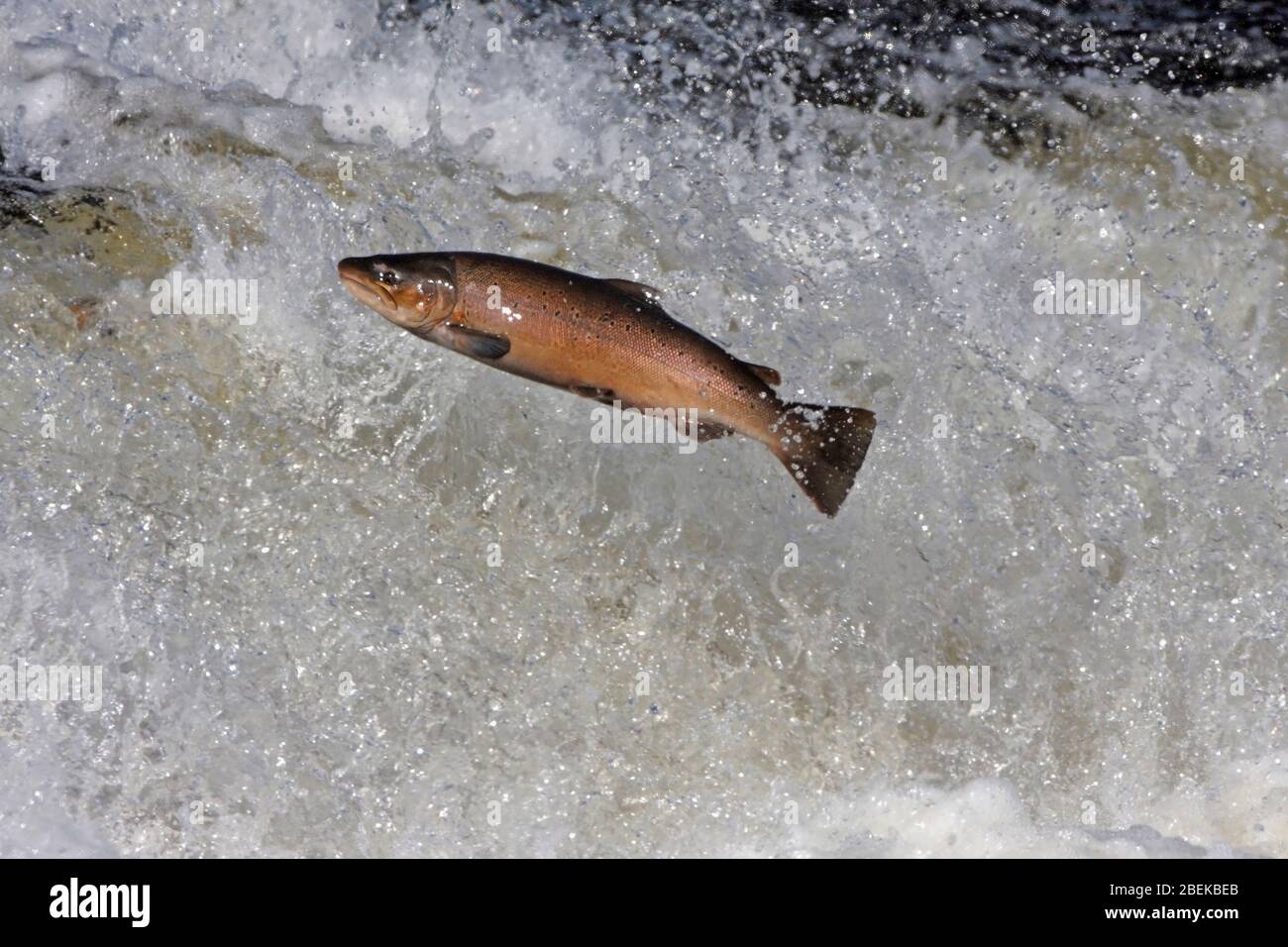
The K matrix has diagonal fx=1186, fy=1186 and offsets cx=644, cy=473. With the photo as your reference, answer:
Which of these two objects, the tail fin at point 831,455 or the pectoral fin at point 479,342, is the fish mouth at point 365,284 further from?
the tail fin at point 831,455

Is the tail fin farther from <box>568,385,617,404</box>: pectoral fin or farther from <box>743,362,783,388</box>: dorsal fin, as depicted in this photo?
<box>568,385,617,404</box>: pectoral fin

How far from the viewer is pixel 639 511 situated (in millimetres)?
4062

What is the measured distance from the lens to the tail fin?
361 centimetres

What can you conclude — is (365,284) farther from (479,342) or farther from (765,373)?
(765,373)

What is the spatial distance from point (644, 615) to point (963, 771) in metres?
1.19

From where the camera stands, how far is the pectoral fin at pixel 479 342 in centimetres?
342

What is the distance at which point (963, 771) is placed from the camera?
3959 millimetres

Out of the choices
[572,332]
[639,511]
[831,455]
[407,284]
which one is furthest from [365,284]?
[831,455]

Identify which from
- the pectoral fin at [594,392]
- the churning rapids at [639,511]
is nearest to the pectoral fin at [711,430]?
the pectoral fin at [594,392]

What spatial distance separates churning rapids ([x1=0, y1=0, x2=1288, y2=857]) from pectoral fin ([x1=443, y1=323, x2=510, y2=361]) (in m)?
0.71

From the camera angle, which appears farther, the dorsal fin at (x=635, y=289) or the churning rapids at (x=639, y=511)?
the churning rapids at (x=639, y=511)

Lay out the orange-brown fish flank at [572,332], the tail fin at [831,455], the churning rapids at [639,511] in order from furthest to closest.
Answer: the churning rapids at [639,511] → the tail fin at [831,455] → the orange-brown fish flank at [572,332]

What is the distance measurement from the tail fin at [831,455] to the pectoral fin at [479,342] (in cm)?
89

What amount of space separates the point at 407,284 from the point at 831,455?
4.49ft
